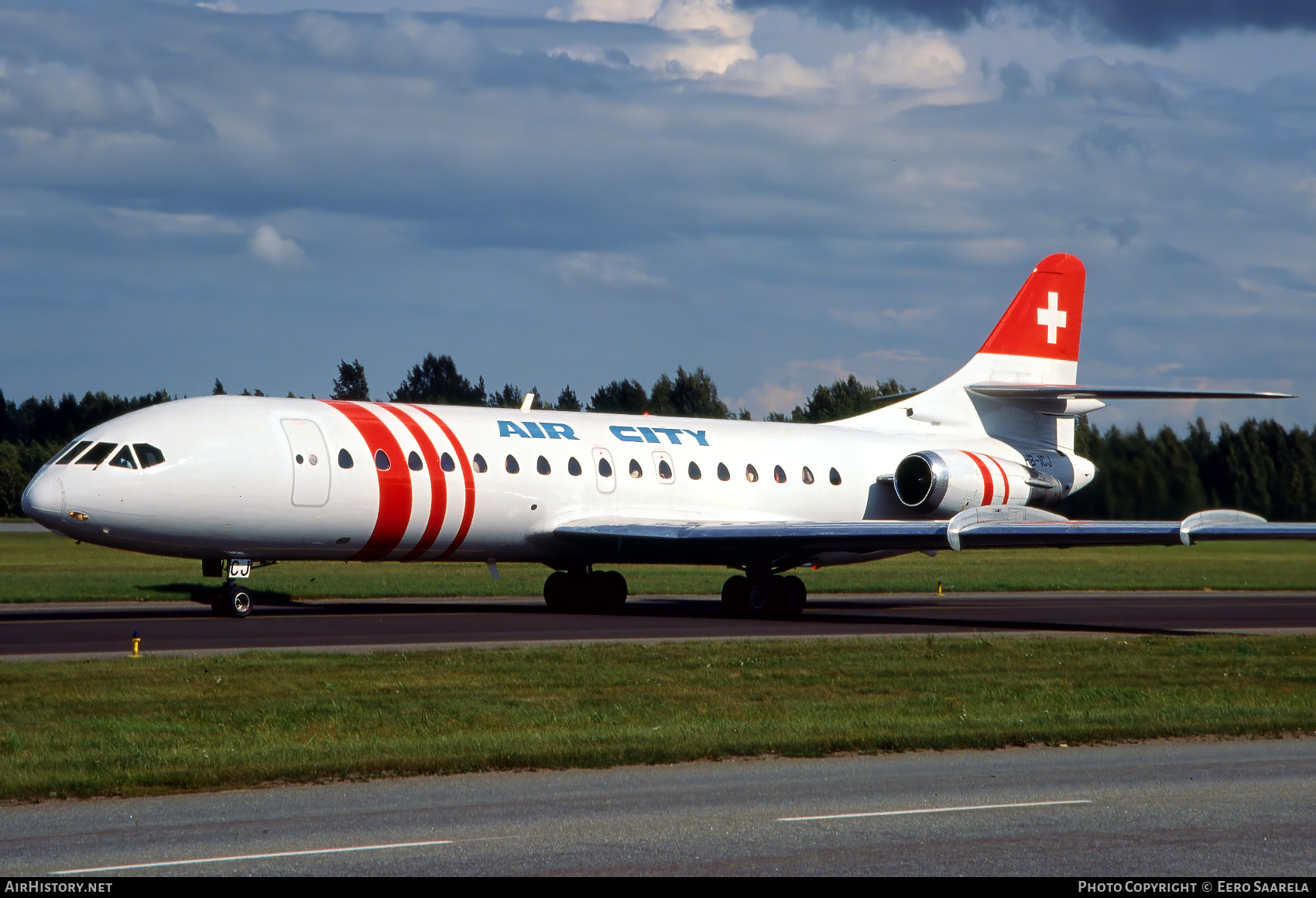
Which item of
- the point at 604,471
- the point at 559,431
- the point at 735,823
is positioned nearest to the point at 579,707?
the point at 735,823

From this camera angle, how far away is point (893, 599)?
3628 centimetres

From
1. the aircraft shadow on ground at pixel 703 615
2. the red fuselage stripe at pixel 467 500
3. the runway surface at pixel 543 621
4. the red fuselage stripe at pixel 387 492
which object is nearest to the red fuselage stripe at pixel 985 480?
the runway surface at pixel 543 621

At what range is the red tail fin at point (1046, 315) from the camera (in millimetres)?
36688

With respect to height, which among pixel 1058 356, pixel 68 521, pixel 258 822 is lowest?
pixel 258 822

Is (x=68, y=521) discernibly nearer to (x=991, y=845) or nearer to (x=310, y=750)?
(x=310, y=750)

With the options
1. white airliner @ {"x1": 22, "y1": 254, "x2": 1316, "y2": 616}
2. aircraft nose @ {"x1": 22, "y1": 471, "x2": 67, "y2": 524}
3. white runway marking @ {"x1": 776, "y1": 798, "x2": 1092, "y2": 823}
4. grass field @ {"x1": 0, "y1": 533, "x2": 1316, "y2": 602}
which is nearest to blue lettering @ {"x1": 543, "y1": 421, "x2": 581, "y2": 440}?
white airliner @ {"x1": 22, "y1": 254, "x2": 1316, "y2": 616}

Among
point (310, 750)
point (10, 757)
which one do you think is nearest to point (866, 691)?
point (310, 750)

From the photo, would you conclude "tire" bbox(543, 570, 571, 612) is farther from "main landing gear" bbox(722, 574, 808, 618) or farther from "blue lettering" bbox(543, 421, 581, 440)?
"main landing gear" bbox(722, 574, 808, 618)

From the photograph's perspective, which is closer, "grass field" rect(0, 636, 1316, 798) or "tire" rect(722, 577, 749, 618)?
"grass field" rect(0, 636, 1316, 798)

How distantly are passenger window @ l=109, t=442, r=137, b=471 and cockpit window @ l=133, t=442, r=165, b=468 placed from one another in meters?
0.11

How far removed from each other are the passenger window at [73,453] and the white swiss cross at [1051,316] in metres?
23.0

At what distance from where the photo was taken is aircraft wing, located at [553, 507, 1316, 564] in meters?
24.1

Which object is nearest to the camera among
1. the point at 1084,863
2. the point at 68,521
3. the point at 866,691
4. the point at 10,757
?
the point at 1084,863
